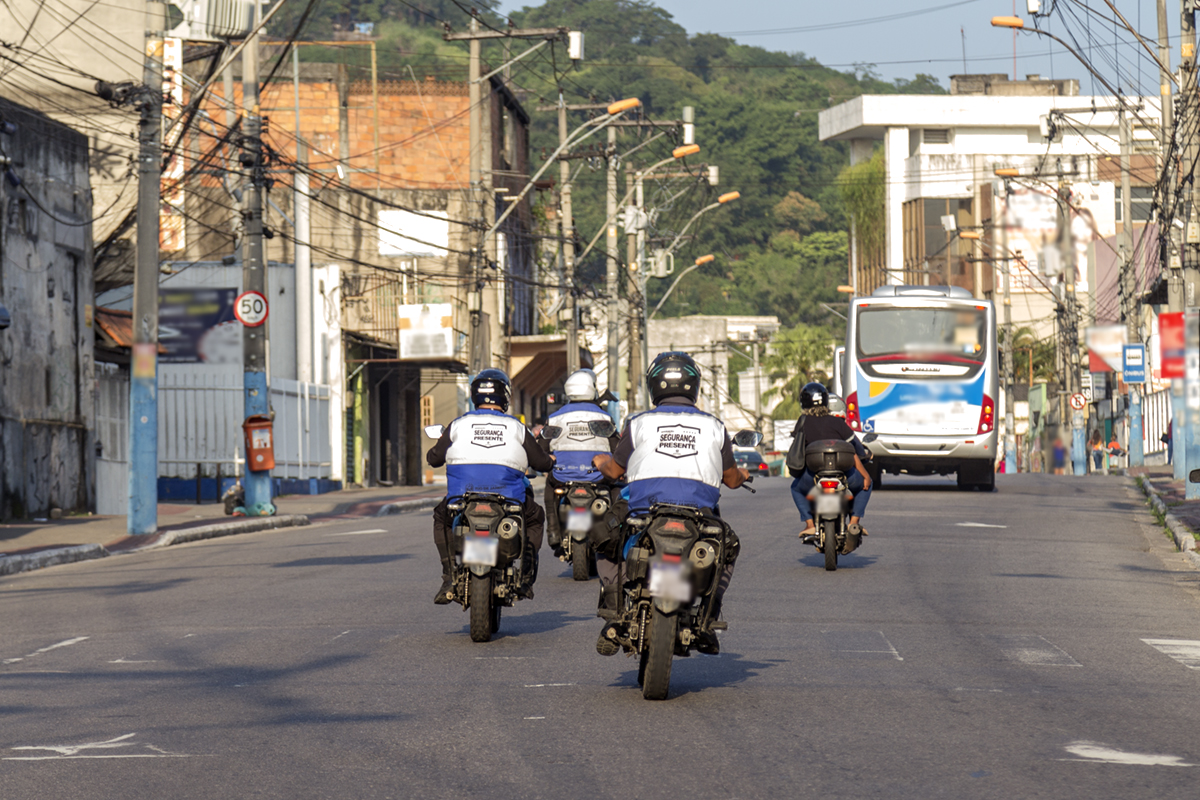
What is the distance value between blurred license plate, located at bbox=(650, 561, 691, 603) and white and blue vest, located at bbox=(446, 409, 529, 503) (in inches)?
111

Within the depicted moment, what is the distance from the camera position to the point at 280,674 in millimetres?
9938

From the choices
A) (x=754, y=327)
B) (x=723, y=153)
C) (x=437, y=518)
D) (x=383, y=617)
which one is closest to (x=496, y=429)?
(x=437, y=518)

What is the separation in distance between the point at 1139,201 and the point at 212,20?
100ft

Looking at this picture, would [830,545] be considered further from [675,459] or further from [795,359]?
[795,359]

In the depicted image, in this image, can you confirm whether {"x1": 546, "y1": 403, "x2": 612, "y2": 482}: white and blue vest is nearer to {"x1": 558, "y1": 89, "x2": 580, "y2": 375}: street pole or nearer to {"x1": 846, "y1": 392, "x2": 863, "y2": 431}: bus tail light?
{"x1": 846, "y1": 392, "x2": 863, "y2": 431}: bus tail light

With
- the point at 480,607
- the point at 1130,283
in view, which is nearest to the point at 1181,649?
the point at 480,607

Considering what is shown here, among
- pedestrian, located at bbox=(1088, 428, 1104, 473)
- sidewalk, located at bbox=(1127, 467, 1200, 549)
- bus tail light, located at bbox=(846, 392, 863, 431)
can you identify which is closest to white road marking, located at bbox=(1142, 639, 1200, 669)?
sidewalk, located at bbox=(1127, 467, 1200, 549)

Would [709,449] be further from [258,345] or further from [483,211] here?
[483,211]

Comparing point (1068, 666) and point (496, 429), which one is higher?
point (496, 429)

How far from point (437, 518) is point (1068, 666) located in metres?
4.18

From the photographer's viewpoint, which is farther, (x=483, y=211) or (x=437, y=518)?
(x=483, y=211)

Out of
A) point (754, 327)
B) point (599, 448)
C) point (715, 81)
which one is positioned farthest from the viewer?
point (754, 327)

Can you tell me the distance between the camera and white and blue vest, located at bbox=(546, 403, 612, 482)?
49.8 ft

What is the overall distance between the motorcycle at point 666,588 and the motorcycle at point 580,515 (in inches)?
229
